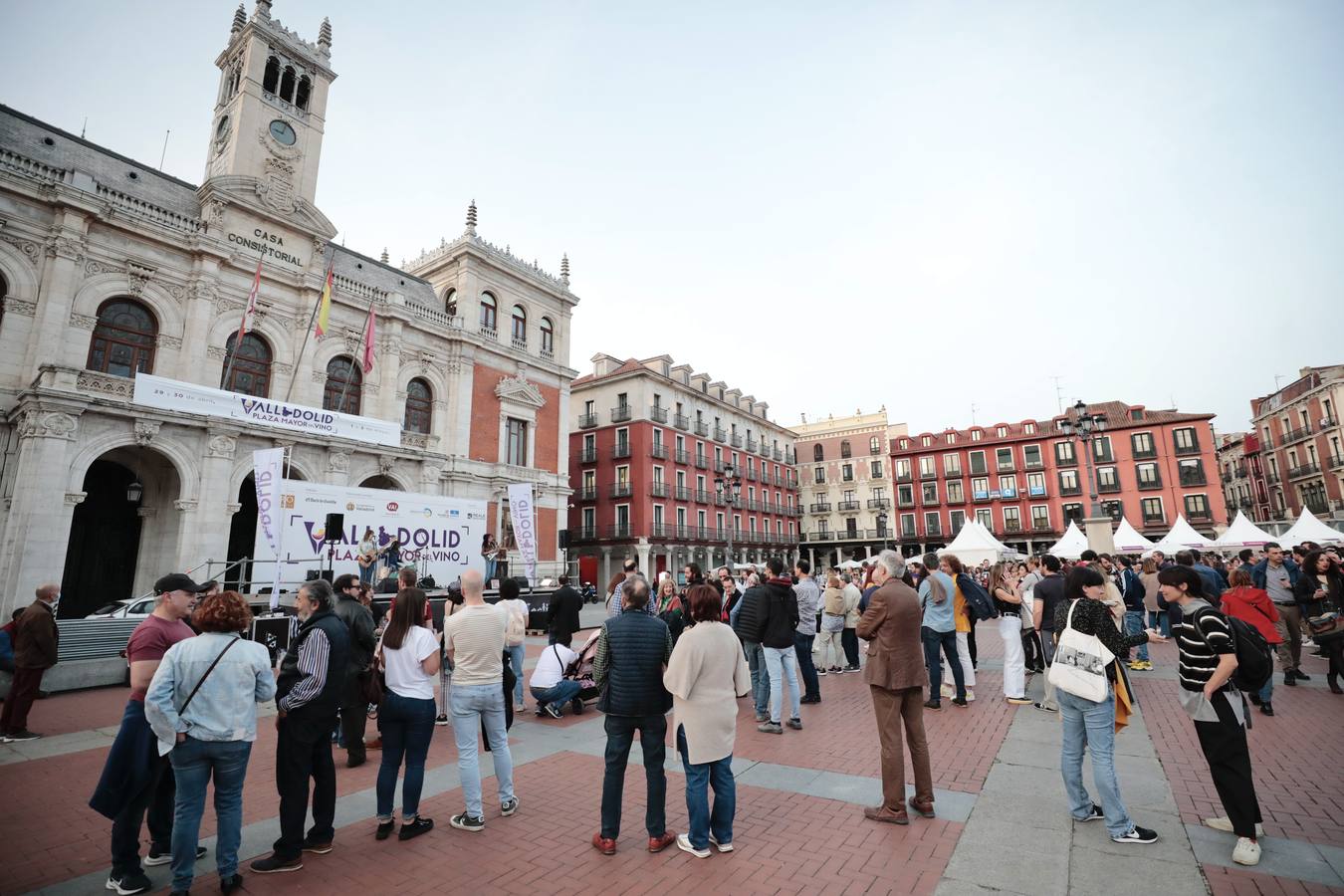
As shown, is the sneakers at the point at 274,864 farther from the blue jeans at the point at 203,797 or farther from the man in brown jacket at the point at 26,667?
the man in brown jacket at the point at 26,667

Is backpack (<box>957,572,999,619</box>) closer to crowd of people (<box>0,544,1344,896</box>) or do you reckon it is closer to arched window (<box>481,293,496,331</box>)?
crowd of people (<box>0,544,1344,896</box>)

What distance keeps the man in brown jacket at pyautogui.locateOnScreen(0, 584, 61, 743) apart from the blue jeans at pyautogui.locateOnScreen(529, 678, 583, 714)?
5.36 meters

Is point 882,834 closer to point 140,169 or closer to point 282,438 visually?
point 282,438

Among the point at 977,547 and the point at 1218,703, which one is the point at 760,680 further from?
the point at 977,547

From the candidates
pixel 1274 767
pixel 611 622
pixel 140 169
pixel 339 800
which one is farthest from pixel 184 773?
pixel 140 169

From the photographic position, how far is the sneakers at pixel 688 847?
3.91 metres

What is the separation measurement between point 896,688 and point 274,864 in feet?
14.3

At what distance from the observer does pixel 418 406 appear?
79.6 ft

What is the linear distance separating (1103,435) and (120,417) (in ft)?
177

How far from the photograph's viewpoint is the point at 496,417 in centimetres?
2655

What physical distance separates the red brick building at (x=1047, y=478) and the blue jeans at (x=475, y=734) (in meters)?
44.0

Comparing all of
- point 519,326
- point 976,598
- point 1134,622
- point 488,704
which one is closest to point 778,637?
point 976,598

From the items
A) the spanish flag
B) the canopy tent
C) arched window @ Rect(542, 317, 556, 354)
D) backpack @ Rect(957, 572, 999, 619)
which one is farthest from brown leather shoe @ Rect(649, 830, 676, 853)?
arched window @ Rect(542, 317, 556, 354)

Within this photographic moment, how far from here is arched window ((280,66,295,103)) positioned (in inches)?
908
